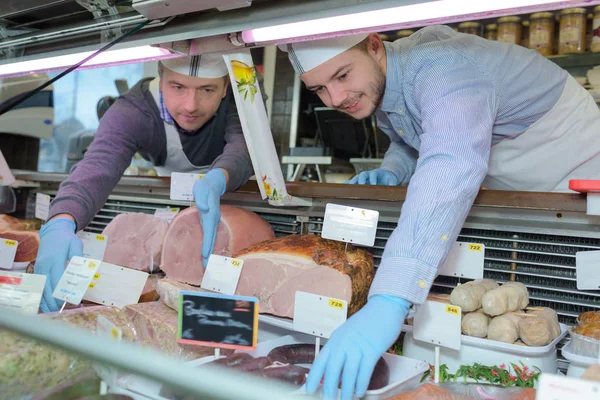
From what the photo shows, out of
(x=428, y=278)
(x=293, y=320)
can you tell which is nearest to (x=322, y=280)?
(x=293, y=320)

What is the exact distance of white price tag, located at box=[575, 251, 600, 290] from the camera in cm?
179

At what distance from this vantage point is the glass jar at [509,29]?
15.3 ft

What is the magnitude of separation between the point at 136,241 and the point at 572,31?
12.6 feet

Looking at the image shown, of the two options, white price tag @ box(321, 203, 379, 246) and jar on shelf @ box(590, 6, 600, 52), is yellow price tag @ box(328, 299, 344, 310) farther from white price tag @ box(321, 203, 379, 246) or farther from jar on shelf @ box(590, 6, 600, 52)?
jar on shelf @ box(590, 6, 600, 52)

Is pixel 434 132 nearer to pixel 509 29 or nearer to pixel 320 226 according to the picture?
pixel 320 226

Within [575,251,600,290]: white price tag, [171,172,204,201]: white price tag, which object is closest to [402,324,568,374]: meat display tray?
[575,251,600,290]: white price tag

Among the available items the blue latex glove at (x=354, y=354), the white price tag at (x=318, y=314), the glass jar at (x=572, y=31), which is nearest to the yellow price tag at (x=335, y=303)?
the white price tag at (x=318, y=314)

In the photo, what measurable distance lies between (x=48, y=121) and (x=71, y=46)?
9.36 feet

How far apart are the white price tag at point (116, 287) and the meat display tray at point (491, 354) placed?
3.49 ft

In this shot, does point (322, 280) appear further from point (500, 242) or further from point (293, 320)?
point (500, 242)

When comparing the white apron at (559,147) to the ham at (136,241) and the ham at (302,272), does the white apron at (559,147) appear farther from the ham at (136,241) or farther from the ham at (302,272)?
the ham at (136,241)

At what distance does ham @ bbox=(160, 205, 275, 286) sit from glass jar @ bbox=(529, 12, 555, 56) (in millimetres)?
3297

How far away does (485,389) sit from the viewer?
1611mm

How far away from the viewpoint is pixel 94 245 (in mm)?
2689
